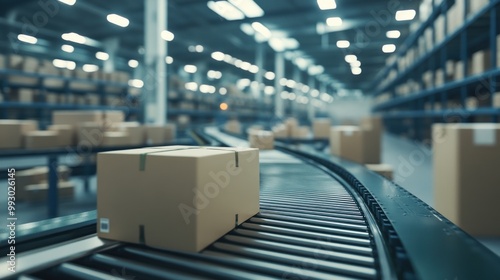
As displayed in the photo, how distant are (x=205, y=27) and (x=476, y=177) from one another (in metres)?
9.60

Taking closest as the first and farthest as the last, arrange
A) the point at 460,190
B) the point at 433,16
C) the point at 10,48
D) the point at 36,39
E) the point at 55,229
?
the point at 55,229 < the point at 460,190 < the point at 433,16 < the point at 10,48 < the point at 36,39

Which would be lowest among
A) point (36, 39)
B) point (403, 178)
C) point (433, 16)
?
point (403, 178)

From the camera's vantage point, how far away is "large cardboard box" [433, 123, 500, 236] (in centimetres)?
250

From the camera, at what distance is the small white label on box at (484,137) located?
2.47m

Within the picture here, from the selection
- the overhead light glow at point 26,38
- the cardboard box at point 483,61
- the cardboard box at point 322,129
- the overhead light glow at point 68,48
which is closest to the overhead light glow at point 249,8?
the cardboard box at point 322,129

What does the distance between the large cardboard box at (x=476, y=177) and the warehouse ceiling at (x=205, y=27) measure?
710 centimetres

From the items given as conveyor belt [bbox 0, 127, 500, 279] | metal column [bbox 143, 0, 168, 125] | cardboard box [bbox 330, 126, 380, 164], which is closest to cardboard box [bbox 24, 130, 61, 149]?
metal column [bbox 143, 0, 168, 125]

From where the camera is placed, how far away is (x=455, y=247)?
4.11 feet

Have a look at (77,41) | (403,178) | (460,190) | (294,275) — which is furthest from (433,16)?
(77,41)

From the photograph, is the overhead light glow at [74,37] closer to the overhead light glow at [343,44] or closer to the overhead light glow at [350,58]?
the overhead light glow at [343,44]

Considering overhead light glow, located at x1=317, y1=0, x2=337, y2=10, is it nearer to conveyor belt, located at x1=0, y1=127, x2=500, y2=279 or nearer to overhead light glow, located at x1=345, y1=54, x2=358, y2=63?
overhead light glow, located at x1=345, y1=54, x2=358, y2=63

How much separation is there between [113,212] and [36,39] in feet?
39.9

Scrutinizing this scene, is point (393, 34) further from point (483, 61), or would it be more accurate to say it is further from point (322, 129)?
point (483, 61)

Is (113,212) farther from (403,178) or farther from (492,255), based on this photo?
(403,178)
